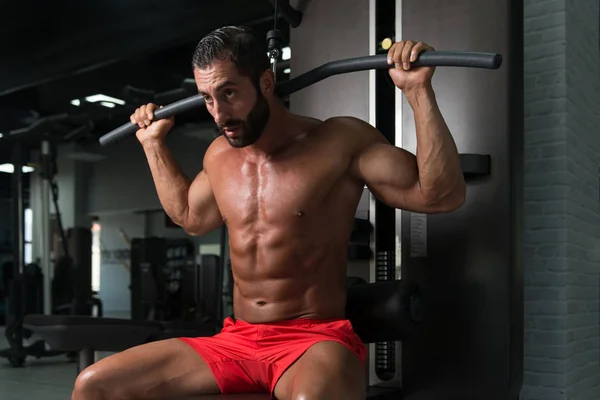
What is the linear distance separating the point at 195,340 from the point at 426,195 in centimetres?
Answer: 73

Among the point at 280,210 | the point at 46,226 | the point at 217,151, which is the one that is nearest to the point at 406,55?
the point at 280,210

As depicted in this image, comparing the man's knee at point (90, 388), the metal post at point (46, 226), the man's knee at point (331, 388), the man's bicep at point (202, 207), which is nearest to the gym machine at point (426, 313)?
the man's bicep at point (202, 207)

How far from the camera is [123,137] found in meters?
2.09

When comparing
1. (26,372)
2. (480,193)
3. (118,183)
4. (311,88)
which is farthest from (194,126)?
(480,193)

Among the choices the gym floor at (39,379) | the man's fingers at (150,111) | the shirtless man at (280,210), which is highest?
the man's fingers at (150,111)

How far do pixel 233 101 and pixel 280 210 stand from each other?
31cm

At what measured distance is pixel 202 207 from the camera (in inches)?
78.8

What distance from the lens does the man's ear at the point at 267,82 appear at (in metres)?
1.73

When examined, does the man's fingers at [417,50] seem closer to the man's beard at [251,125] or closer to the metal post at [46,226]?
the man's beard at [251,125]

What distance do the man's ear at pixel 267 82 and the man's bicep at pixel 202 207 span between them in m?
0.37

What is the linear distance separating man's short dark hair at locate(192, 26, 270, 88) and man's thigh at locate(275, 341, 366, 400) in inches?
27.1

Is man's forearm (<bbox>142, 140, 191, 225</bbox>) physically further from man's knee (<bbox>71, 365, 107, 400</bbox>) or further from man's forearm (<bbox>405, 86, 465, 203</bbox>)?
man's forearm (<bbox>405, 86, 465, 203</bbox>)

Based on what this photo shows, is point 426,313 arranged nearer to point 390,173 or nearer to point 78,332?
point 390,173

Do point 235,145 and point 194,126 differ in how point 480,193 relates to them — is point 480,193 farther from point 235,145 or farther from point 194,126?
point 194,126
